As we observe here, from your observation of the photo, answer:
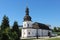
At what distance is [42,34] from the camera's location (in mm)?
84938

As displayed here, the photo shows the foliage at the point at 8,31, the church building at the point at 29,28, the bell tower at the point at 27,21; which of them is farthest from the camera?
the church building at the point at 29,28

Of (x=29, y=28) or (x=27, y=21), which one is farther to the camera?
(x=29, y=28)

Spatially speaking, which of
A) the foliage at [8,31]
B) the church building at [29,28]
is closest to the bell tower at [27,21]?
the church building at [29,28]

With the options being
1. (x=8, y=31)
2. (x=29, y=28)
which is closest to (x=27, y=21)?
(x=29, y=28)

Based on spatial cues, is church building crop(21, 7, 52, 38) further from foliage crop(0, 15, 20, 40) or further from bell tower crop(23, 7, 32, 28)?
foliage crop(0, 15, 20, 40)

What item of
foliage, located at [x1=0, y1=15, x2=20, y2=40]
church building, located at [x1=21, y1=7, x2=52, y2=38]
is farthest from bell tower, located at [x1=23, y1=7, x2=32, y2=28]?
foliage, located at [x1=0, y1=15, x2=20, y2=40]

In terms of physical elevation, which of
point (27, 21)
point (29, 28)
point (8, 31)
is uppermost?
point (27, 21)

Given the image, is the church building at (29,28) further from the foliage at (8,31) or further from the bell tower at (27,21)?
the foliage at (8,31)

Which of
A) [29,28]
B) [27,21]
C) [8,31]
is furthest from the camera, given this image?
[29,28]

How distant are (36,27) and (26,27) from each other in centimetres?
500

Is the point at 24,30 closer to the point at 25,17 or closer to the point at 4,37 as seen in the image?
the point at 25,17

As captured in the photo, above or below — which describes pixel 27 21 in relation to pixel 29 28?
above

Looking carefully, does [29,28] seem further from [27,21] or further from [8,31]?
[8,31]

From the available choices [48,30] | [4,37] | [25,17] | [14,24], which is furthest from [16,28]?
[48,30]
